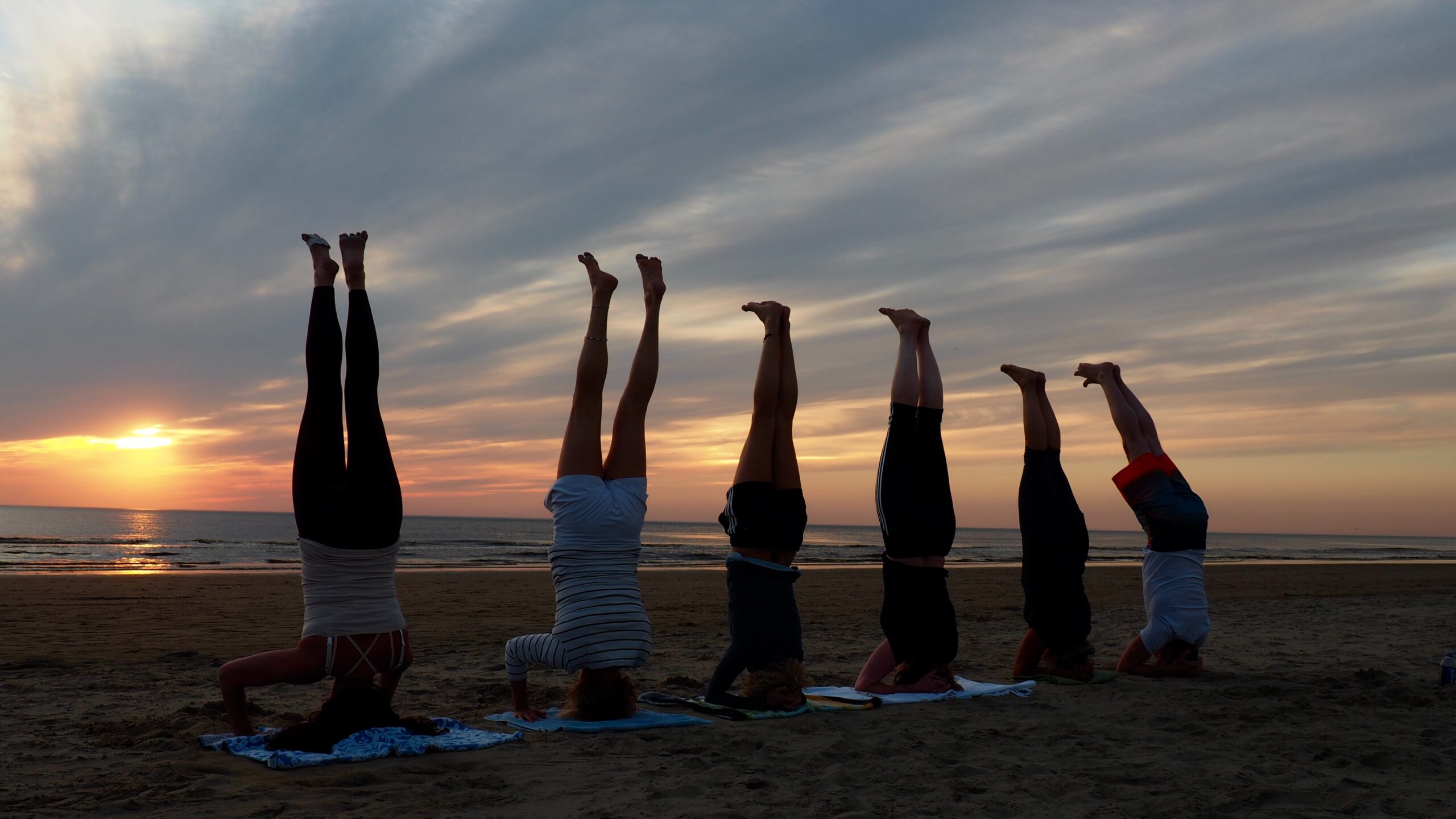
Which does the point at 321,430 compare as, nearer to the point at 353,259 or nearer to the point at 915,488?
the point at 353,259

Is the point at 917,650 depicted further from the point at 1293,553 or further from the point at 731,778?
the point at 1293,553

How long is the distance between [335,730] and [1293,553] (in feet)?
201

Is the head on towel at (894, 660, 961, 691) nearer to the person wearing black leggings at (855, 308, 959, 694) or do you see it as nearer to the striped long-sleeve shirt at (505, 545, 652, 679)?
the person wearing black leggings at (855, 308, 959, 694)

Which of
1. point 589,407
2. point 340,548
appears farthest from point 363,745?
point 589,407

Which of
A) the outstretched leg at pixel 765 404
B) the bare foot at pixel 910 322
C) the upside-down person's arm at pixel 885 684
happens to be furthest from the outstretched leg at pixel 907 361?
the upside-down person's arm at pixel 885 684

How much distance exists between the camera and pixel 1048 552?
701 centimetres

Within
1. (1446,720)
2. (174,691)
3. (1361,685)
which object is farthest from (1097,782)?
(174,691)

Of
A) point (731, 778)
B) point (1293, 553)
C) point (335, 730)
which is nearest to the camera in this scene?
point (731, 778)

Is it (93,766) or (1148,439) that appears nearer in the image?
(93,766)

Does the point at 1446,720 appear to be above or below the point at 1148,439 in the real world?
below

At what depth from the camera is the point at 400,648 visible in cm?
477

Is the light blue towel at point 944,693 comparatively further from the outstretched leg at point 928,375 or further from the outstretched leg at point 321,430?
the outstretched leg at point 321,430

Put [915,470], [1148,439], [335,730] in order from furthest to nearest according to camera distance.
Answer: [1148,439] < [915,470] < [335,730]

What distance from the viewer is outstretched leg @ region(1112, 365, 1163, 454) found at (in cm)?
757
